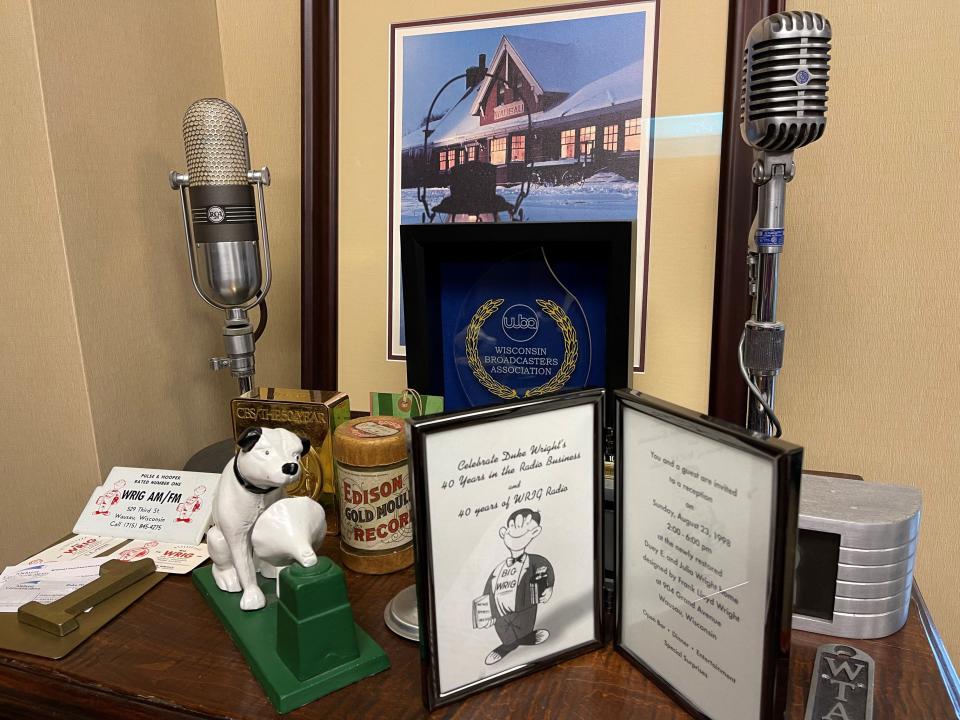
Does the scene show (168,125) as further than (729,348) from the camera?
Yes

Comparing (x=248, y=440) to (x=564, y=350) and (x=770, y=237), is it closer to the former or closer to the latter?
(x=564, y=350)

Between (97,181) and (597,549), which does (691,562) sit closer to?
(597,549)

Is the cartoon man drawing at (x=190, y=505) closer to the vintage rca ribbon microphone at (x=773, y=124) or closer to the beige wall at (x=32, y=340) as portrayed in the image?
the beige wall at (x=32, y=340)

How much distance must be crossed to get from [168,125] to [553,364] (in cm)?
69

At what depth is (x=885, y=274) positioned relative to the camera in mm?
863

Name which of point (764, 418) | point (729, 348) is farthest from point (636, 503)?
point (729, 348)

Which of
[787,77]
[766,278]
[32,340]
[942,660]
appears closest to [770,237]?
[766,278]

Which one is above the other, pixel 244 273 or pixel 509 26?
pixel 509 26

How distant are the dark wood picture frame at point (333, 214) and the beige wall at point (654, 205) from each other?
1 cm

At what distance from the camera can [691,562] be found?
50 cm

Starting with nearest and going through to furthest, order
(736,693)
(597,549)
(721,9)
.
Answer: (736,693)
(597,549)
(721,9)

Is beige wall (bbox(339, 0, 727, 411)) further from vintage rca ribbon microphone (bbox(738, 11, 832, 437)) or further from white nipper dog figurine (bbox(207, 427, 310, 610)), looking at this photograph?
white nipper dog figurine (bbox(207, 427, 310, 610))

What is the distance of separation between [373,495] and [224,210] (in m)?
0.43

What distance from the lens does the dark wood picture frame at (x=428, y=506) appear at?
1.60 feet
